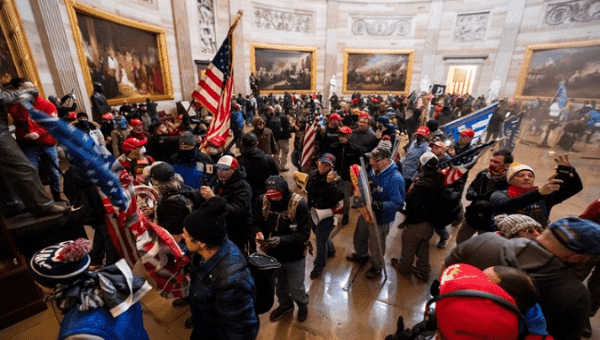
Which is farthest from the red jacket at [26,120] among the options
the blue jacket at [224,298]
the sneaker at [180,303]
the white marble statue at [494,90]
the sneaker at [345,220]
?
the white marble statue at [494,90]

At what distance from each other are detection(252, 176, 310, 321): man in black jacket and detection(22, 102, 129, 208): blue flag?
4.17 feet

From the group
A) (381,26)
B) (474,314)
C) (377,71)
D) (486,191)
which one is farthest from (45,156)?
(381,26)

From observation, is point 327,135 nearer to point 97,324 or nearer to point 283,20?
point 97,324

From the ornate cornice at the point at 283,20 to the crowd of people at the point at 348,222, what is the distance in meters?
15.8

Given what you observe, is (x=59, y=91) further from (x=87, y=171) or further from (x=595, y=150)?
(x=595, y=150)

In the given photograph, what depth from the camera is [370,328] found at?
9.49 feet

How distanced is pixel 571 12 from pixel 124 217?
938 inches

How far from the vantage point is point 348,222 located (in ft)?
16.9

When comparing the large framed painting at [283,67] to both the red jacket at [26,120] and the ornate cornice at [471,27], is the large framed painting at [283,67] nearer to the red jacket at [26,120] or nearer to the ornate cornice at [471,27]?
the ornate cornice at [471,27]

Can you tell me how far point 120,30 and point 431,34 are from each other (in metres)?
20.6

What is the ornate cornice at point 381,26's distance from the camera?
20625 millimetres

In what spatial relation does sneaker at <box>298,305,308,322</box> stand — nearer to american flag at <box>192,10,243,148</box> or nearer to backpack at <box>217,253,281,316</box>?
backpack at <box>217,253,281,316</box>

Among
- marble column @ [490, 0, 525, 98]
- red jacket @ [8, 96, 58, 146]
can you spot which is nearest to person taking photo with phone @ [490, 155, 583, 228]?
red jacket @ [8, 96, 58, 146]

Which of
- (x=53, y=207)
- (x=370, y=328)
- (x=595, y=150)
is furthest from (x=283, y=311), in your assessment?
(x=595, y=150)
